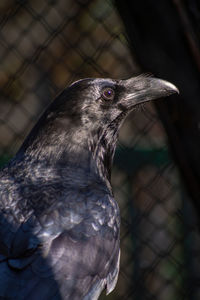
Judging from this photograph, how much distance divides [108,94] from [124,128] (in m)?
2.11

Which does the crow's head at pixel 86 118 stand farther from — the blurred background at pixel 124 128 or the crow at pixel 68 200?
the blurred background at pixel 124 128

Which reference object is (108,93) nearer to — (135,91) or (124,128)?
(135,91)

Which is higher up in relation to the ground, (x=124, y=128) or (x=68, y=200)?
(x=68, y=200)

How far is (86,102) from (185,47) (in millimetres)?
944

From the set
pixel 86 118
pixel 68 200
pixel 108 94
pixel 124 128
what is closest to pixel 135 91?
pixel 108 94

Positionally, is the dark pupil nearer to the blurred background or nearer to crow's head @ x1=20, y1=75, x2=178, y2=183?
crow's head @ x1=20, y1=75, x2=178, y2=183

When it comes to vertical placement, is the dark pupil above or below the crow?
above

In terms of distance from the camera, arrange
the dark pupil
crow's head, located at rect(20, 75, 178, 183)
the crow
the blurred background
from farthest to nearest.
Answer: the blurred background
the dark pupil
crow's head, located at rect(20, 75, 178, 183)
the crow

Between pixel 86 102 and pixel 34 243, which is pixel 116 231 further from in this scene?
pixel 86 102

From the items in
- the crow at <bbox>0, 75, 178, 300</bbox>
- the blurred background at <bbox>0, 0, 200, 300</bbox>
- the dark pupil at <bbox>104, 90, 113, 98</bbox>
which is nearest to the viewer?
the crow at <bbox>0, 75, 178, 300</bbox>

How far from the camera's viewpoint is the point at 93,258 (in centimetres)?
231

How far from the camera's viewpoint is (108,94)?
2.85 metres

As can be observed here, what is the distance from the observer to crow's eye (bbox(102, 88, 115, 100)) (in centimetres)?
283

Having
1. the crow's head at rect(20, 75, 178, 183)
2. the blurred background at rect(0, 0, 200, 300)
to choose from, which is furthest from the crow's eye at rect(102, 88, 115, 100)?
the blurred background at rect(0, 0, 200, 300)
